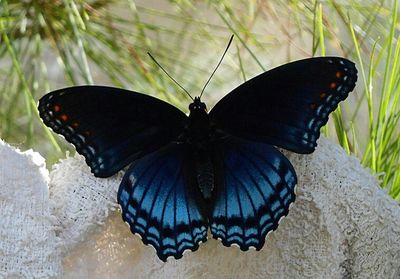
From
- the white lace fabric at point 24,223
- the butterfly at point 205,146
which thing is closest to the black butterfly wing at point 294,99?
the butterfly at point 205,146

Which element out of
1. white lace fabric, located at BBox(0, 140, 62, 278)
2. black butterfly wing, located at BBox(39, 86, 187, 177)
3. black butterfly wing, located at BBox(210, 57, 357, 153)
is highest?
black butterfly wing, located at BBox(210, 57, 357, 153)

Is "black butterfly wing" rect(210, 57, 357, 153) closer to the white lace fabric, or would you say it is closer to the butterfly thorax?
the butterfly thorax

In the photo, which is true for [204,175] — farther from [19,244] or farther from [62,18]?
[62,18]

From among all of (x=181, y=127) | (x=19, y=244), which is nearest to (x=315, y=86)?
(x=181, y=127)

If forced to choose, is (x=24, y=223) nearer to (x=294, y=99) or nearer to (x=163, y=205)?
(x=163, y=205)

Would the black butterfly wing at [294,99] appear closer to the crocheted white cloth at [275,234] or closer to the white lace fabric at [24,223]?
the crocheted white cloth at [275,234]

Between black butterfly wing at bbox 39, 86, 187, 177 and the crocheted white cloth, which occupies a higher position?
black butterfly wing at bbox 39, 86, 187, 177

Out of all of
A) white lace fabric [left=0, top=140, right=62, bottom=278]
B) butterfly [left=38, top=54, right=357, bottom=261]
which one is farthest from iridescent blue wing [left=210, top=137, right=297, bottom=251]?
white lace fabric [left=0, top=140, right=62, bottom=278]
